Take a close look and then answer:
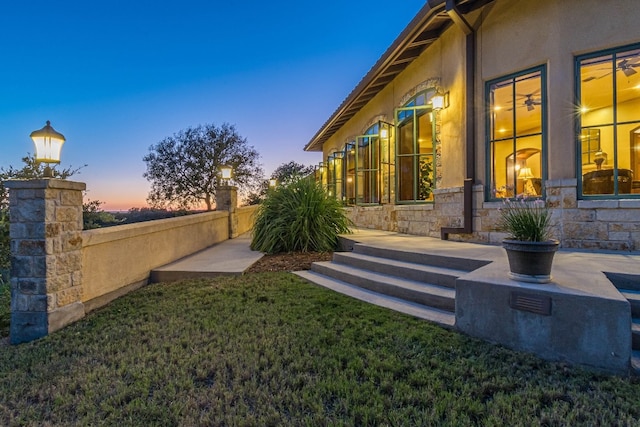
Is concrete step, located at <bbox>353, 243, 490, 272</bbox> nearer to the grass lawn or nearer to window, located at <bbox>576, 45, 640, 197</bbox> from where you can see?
the grass lawn

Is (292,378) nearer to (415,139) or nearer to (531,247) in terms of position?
(531,247)

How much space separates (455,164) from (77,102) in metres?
16.5

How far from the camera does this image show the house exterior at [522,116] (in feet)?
14.8

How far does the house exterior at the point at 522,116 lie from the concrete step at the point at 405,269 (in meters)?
1.98

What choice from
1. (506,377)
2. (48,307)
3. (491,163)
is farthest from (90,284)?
(491,163)

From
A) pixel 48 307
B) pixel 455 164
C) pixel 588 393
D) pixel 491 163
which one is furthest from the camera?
pixel 455 164

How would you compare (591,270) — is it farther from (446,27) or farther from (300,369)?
(446,27)

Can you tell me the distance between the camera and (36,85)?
13789 mm

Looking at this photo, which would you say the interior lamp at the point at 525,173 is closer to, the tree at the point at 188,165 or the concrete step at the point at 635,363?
the concrete step at the point at 635,363

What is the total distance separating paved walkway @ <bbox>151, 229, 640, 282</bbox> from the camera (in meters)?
3.39

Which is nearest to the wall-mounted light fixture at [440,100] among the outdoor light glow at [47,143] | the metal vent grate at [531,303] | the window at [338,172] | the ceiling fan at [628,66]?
the ceiling fan at [628,66]

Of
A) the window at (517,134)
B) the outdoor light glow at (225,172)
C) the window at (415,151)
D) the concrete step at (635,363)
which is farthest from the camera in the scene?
the outdoor light glow at (225,172)

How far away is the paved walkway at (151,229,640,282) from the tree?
1377 cm

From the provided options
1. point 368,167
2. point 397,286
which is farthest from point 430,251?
point 368,167
